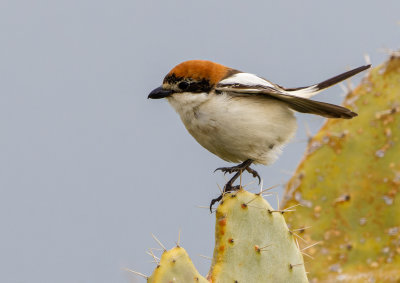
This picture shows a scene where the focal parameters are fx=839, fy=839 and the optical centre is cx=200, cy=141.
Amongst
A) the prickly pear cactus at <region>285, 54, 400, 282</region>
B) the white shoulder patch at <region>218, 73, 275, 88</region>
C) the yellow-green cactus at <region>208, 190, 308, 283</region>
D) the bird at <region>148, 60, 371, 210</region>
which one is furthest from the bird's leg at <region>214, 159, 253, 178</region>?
the prickly pear cactus at <region>285, 54, 400, 282</region>

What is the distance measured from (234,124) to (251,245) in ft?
2.77

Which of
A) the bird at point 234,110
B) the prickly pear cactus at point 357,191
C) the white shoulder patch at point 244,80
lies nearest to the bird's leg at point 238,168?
the bird at point 234,110

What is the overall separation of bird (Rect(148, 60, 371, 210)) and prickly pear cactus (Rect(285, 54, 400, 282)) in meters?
1.04

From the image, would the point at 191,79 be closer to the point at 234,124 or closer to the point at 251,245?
the point at 234,124

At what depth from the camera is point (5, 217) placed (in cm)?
5159

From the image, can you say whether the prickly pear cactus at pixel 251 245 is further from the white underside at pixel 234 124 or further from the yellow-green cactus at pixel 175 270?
the white underside at pixel 234 124

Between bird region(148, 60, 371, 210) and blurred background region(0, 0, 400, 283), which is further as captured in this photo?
blurred background region(0, 0, 400, 283)

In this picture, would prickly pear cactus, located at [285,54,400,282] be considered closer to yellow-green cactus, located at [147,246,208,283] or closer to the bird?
the bird

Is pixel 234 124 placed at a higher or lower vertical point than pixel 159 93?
lower

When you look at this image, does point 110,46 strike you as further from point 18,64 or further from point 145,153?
point 145,153

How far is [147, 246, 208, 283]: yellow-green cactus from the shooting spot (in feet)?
A: 10.7

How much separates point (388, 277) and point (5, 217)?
1898 inches

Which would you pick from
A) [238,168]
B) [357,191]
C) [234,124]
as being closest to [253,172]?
[238,168]

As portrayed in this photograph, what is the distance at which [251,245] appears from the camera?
3.61 meters
